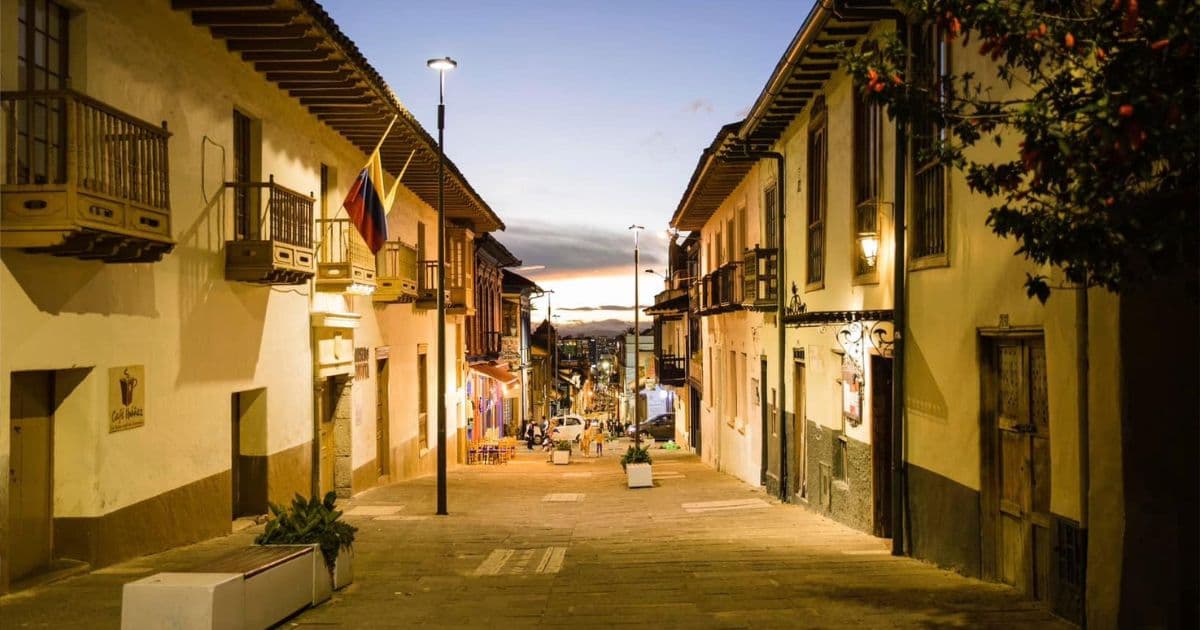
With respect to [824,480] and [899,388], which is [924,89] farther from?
[824,480]

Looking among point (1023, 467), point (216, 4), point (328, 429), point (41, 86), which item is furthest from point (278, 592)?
point (328, 429)

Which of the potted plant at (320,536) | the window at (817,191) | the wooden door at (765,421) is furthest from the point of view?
the wooden door at (765,421)

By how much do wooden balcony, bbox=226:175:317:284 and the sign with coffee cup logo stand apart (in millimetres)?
2650

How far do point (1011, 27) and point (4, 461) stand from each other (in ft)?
26.2

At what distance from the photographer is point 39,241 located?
25.9 ft

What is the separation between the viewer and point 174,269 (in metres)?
11.0

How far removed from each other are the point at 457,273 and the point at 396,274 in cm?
920

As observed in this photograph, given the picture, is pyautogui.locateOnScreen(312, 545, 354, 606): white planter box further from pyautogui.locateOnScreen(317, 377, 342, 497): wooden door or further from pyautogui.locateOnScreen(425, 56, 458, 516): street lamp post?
pyautogui.locateOnScreen(317, 377, 342, 497): wooden door

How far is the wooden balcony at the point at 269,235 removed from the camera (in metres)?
12.6

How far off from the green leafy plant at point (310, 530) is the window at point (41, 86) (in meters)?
3.40

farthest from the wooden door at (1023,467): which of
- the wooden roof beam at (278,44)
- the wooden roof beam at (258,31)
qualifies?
the wooden roof beam at (278,44)

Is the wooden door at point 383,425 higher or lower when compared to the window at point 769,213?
lower

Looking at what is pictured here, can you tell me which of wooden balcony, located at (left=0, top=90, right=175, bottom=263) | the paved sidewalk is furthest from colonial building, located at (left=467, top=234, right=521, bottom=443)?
wooden balcony, located at (left=0, top=90, right=175, bottom=263)

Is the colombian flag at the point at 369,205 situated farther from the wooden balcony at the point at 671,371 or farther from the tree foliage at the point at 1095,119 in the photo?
the wooden balcony at the point at 671,371
